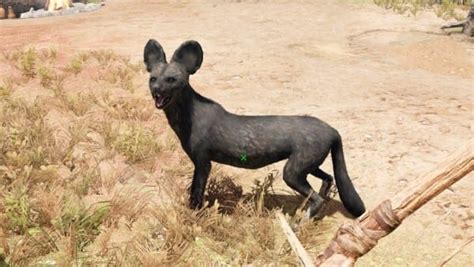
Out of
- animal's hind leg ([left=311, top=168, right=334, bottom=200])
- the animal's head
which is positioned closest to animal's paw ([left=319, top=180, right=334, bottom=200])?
animal's hind leg ([left=311, top=168, right=334, bottom=200])

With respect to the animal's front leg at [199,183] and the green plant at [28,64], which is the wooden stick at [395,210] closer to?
the animal's front leg at [199,183]

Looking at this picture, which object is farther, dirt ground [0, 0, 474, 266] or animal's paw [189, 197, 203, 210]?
dirt ground [0, 0, 474, 266]

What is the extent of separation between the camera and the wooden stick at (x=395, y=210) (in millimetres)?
2213

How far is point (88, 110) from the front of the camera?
23.0 ft

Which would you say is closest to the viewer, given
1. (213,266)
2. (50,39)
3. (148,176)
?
(213,266)

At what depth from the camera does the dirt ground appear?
4.76m

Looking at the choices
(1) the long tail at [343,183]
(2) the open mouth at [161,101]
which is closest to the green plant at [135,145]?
(2) the open mouth at [161,101]

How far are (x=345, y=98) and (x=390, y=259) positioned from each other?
178 inches

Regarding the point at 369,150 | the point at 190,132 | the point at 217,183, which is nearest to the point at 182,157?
the point at 217,183

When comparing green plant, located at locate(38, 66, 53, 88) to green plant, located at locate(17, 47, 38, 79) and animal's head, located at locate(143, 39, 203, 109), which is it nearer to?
green plant, located at locate(17, 47, 38, 79)

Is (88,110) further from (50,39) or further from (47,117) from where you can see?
(50,39)

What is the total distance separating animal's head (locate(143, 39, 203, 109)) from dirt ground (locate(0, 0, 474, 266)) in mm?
1698

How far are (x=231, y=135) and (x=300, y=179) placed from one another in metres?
0.73

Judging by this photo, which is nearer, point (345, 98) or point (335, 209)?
point (335, 209)
